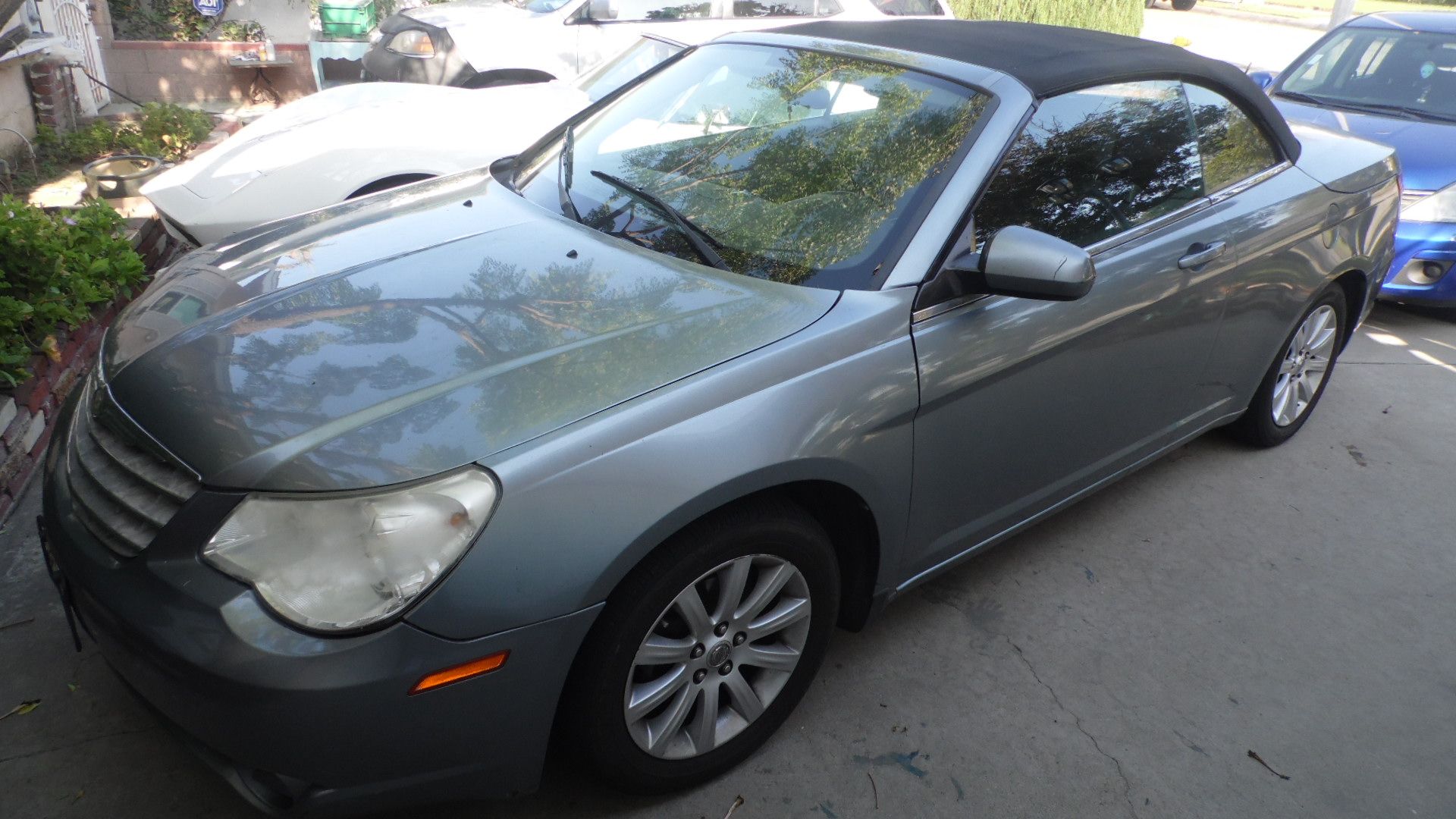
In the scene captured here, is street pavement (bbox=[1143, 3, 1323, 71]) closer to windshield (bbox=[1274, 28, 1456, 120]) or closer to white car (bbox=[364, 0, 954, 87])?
windshield (bbox=[1274, 28, 1456, 120])

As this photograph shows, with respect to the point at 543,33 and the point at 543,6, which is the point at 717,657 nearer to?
the point at 543,33

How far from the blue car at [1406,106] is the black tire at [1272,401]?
126cm

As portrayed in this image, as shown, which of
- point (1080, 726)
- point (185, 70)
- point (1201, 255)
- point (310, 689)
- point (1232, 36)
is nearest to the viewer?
point (310, 689)

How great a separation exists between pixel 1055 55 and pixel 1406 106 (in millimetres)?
4531

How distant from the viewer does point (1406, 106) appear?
6.23 m

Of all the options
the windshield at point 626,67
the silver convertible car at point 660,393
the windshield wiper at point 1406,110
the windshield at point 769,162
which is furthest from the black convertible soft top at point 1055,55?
the windshield wiper at point 1406,110

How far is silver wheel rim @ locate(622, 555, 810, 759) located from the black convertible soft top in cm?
150

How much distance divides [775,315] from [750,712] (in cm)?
92

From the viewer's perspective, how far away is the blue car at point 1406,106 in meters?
5.53

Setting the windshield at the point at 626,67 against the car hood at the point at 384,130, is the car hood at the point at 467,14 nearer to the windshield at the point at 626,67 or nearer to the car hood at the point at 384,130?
the windshield at the point at 626,67

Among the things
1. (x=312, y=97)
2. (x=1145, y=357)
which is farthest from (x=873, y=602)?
(x=312, y=97)

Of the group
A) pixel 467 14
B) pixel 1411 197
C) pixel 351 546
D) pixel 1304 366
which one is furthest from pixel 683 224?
pixel 467 14

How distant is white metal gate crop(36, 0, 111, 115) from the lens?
7.96 metres

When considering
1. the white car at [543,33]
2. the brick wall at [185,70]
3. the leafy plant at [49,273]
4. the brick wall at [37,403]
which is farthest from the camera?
the brick wall at [185,70]
